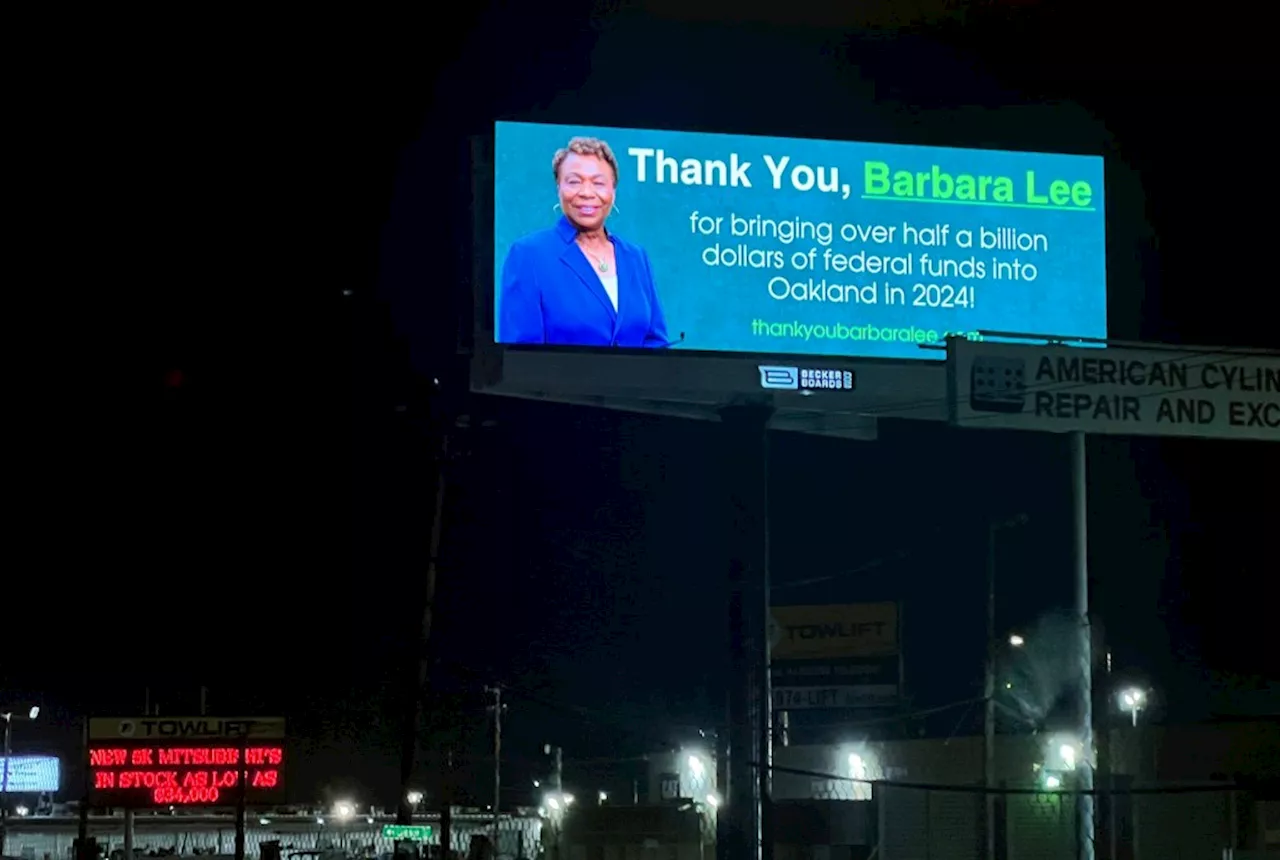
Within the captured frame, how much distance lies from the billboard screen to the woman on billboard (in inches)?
2651

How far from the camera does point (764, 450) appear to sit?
19562 mm

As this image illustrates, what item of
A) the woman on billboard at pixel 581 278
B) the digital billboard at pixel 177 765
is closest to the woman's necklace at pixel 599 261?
the woman on billboard at pixel 581 278

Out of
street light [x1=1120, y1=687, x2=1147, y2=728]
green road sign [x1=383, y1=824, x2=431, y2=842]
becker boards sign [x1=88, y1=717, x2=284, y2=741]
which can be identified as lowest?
green road sign [x1=383, y1=824, x2=431, y2=842]

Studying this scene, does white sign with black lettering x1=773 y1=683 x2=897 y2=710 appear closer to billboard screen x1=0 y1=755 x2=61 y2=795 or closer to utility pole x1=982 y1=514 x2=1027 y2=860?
utility pole x1=982 y1=514 x2=1027 y2=860

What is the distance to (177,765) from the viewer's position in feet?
95.6

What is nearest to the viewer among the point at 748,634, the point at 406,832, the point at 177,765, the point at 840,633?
the point at 748,634

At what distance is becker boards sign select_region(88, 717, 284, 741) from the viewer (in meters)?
29.3

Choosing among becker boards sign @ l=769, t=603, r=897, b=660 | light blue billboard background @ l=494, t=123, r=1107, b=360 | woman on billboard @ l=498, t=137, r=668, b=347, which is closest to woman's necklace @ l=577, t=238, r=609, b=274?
woman on billboard @ l=498, t=137, r=668, b=347

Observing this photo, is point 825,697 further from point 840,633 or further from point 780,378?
point 780,378

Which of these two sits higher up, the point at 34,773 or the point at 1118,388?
the point at 1118,388

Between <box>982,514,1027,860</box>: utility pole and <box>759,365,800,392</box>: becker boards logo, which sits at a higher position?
<box>759,365,800,392</box>: becker boards logo

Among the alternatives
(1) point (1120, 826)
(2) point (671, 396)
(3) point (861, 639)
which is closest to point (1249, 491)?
(3) point (861, 639)

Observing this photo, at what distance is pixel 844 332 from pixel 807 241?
104 centimetres

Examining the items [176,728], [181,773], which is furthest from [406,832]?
[176,728]
